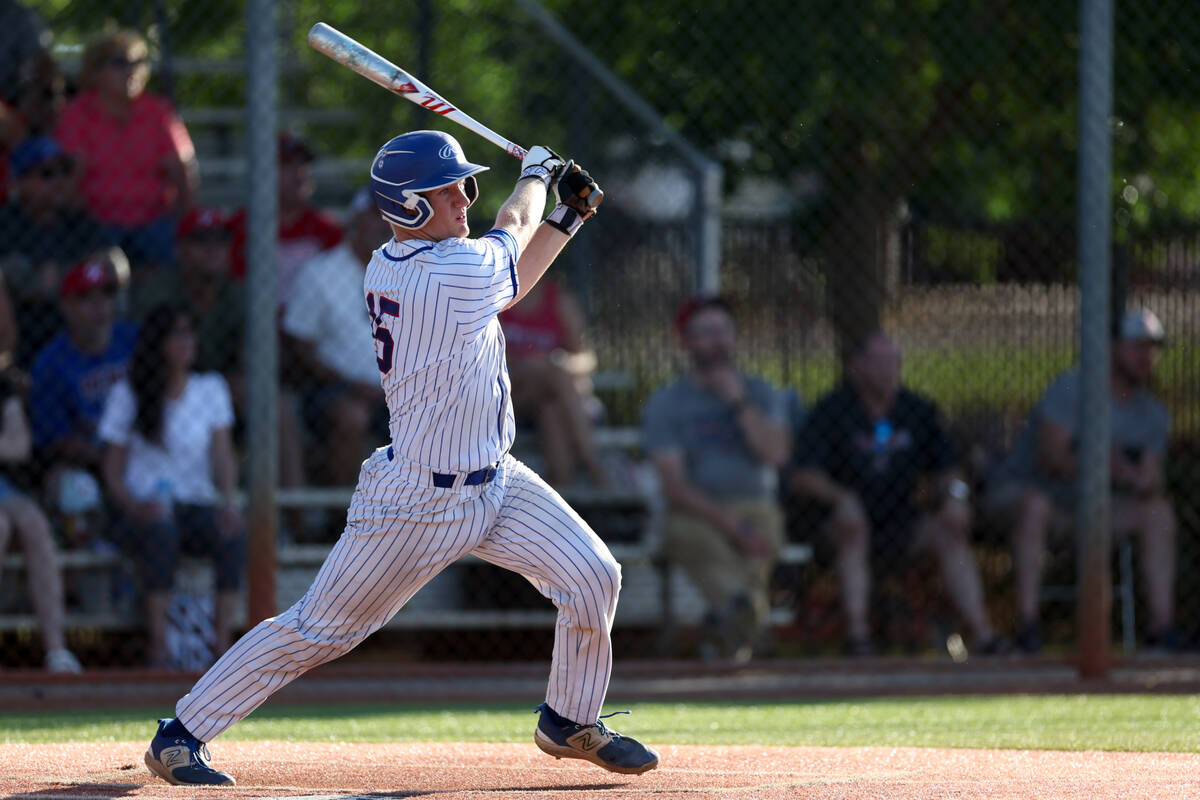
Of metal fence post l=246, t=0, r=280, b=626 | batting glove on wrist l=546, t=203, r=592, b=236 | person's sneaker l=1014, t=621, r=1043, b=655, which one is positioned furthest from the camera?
person's sneaker l=1014, t=621, r=1043, b=655

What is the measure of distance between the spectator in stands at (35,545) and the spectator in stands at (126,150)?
1.07 metres

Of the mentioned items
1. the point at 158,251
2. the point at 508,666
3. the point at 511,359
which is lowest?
the point at 508,666

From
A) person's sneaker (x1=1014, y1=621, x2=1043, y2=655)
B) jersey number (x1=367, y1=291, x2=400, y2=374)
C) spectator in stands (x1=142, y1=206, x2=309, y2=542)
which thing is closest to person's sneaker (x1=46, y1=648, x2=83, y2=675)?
spectator in stands (x1=142, y1=206, x2=309, y2=542)

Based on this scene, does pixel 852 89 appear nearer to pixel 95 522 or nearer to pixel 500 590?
pixel 500 590

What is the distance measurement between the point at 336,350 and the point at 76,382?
1.09m

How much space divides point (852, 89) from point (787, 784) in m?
5.00

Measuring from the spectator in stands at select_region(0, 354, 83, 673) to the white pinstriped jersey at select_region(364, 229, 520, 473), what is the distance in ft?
9.64

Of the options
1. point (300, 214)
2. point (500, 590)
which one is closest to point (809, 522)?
point (500, 590)

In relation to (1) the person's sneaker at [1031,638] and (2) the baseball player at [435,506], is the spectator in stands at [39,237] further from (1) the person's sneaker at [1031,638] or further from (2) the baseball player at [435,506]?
(1) the person's sneaker at [1031,638]

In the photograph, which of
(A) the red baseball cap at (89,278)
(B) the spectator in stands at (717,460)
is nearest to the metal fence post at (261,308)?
(A) the red baseball cap at (89,278)

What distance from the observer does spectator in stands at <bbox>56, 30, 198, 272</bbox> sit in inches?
290

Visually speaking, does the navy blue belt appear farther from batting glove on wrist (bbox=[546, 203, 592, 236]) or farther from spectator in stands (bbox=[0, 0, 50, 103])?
spectator in stands (bbox=[0, 0, 50, 103])

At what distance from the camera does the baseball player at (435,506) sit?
4039mm

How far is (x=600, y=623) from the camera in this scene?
4199 millimetres
